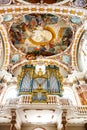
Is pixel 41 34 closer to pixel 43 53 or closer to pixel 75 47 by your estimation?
pixel 43 53

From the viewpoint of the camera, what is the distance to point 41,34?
1861 centimetres

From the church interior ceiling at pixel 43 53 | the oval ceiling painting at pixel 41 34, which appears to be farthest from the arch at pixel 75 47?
the oval ceiling painting at pixel 41 34

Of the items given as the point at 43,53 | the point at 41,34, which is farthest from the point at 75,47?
the point at 41,34

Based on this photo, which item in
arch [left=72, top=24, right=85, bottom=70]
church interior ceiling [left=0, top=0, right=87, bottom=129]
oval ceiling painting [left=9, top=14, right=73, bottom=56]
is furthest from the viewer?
arch [left=72, top=24, right=85, bottom=70]

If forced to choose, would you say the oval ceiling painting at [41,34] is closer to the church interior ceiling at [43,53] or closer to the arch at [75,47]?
the church interior ceiling at [43,53]

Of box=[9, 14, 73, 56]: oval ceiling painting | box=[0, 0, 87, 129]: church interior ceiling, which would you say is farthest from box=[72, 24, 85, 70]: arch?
box=[9, 14, 73, 56]: oval ceiling painting

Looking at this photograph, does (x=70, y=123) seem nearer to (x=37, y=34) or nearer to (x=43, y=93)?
(x=43, y=93)

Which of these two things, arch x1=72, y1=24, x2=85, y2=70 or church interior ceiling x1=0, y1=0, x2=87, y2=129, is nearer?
church interior ceiling x1=0, y1=0, x2=87, y2=129

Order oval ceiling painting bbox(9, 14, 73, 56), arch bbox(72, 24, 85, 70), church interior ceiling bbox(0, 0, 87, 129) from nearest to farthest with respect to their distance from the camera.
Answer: church interior ceiling bbox(0, 0, 87, 129) < oval ceiling painting bbox(9, 14, 73, 56) < arch bbox(72, 24, 85, 70)

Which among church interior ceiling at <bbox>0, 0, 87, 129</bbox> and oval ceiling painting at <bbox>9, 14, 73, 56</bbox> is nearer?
church interior ceiling at <bbox>0, 0, 87, 129</bbox>

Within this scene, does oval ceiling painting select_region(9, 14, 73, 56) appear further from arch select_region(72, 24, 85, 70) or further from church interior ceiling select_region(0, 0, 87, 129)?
arch select_region(72, 24, 85, 70)

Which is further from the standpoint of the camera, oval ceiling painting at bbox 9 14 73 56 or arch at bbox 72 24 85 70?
arch at bbox 72 24 85 70

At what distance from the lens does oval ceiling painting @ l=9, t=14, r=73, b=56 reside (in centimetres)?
1773

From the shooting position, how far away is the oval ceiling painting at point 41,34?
17.7 m
